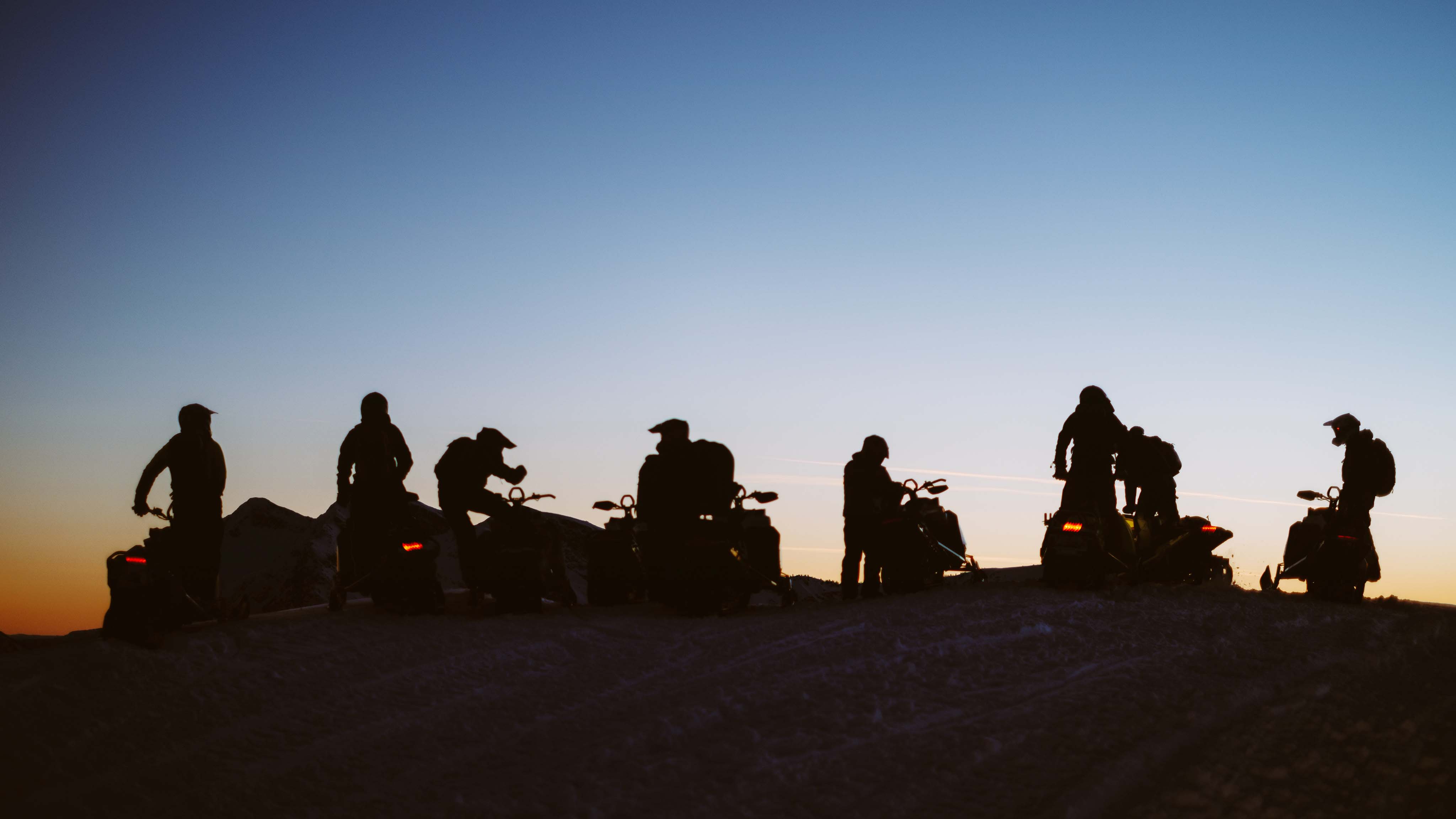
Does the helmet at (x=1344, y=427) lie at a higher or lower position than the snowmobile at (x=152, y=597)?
higher

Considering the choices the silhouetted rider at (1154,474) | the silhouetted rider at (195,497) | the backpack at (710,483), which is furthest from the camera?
the silhouetted rider at (1154,474)

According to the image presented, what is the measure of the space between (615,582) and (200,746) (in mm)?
8133

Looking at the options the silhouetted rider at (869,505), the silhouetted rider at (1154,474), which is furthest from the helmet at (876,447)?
the silhouetted rider at (1154,474)

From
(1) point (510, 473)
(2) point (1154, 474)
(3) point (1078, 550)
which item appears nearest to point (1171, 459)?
(2) point (1154, 474)

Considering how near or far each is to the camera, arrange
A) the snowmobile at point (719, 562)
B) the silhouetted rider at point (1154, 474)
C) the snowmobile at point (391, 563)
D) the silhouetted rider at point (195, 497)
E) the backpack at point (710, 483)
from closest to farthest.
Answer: the silhouetted rider at point (195, 497), the snowmobile at point (391, 563), the snowmobile at point (719, 562), the backpack at point (710, 483), the silhouetted rider at point (1154, 474)

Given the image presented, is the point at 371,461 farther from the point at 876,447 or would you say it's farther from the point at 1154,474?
the point at 1154,474

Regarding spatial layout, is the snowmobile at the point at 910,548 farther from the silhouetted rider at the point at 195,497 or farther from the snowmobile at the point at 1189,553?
the silhouetted rider at the point at 195,497

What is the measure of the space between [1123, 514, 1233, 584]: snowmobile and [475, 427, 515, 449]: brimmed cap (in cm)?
803

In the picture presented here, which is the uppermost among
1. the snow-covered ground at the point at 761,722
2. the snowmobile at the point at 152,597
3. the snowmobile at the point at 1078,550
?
the snowmobile at the point at 1078,550

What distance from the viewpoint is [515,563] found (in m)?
11.6

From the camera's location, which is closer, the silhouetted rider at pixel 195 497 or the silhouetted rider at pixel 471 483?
the silhouetted rider at pixel 195 497

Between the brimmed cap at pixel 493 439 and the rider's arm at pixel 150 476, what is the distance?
3081 millimetres

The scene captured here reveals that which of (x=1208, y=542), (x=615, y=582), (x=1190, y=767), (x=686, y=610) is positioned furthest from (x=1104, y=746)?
(x=1208, y=542)

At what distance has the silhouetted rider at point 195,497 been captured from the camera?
1042 cm
